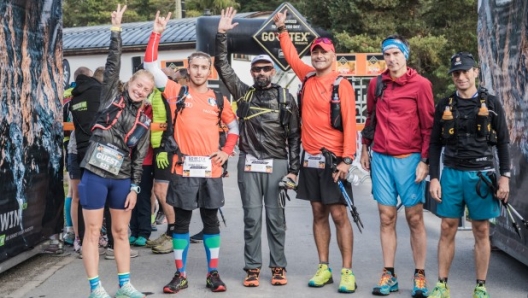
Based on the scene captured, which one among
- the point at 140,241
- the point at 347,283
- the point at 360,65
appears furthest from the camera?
the point at 360,65

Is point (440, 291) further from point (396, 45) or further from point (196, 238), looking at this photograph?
point (196, 238)

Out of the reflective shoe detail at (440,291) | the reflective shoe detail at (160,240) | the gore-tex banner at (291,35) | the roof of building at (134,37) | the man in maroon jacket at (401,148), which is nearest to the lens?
the reflective shoe detail at (440,291)

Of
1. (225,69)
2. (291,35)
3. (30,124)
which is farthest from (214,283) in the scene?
(291,35)

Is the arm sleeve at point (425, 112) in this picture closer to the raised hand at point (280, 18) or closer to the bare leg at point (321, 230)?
the bare leg at point (321, 230)

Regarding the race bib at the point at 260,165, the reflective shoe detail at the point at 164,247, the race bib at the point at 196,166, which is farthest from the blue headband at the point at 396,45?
the reflective shoe detail at the point at 164,247

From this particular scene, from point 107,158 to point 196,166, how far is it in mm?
887

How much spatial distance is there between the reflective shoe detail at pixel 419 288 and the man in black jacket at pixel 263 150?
123 centimetres

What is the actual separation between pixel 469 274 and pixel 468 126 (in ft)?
6.57

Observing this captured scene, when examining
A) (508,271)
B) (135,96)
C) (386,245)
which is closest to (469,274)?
(508,271)

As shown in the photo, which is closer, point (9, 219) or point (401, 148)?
point (401, 148)

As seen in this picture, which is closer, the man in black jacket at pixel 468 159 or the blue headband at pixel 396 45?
the man in black jacket at pixel 468 159

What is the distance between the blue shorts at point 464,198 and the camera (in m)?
6.49

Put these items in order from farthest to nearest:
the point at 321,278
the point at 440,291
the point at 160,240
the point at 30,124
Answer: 1. the point at 160,240
2. the point at 30,124
3. the point at 321,278
4. the point at 440,291

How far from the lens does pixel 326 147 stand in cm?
707
